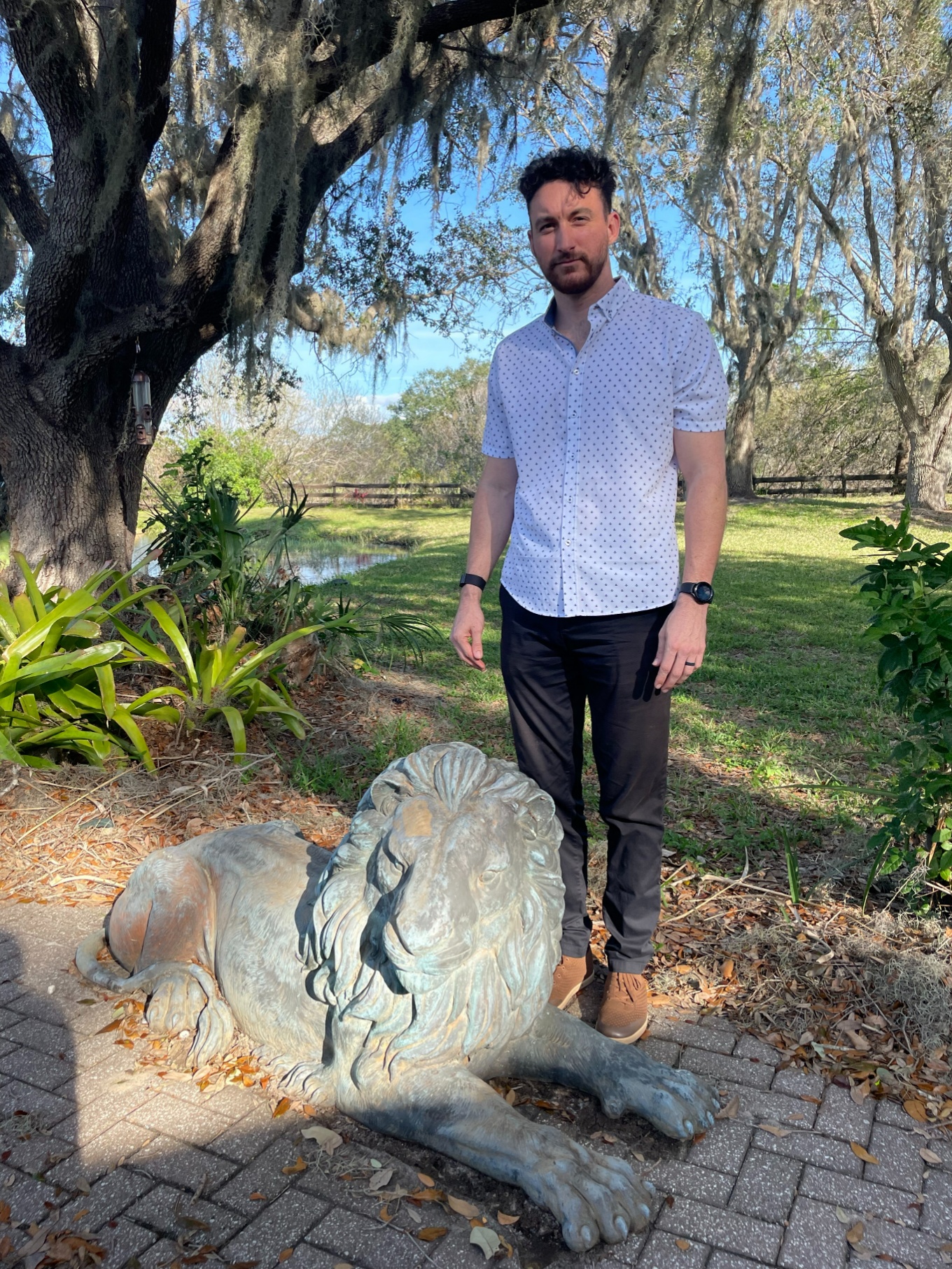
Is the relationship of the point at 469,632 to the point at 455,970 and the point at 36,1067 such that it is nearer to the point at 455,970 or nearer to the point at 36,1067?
the point at 455,970

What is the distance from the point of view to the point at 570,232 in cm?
237

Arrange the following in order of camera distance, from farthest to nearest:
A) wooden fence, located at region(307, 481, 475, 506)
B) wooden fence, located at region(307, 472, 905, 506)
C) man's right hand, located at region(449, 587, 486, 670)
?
wooden fence, located at region(307, 481, 475, 506) → wooden fence, located at region(307, 472, 905, 506) → man's right hand, located at region(449, 587, 486, 670)

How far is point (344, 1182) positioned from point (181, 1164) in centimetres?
39

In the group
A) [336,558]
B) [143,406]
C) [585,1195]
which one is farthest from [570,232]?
[336,558]

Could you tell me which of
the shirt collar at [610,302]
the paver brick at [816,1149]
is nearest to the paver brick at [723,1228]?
the paver brick at [816,1149]

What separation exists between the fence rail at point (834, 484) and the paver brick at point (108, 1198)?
83.8ft

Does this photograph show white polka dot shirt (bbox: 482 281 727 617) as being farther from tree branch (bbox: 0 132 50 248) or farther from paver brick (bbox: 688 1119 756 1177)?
tree branch (bbox: 0 132 50 248)

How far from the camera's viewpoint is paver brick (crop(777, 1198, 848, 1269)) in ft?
5.96

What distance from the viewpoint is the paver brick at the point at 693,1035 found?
2.59 m

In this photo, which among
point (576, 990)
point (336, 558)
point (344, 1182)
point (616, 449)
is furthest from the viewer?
point (336, 558)

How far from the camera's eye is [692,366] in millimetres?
2375

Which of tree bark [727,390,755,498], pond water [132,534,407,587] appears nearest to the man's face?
pond water [132,534,407,587]

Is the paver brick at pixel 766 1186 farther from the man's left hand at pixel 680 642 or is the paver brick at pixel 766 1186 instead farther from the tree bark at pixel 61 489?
the tree bark at pixel 61 489

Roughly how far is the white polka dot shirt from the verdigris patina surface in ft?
2.21
